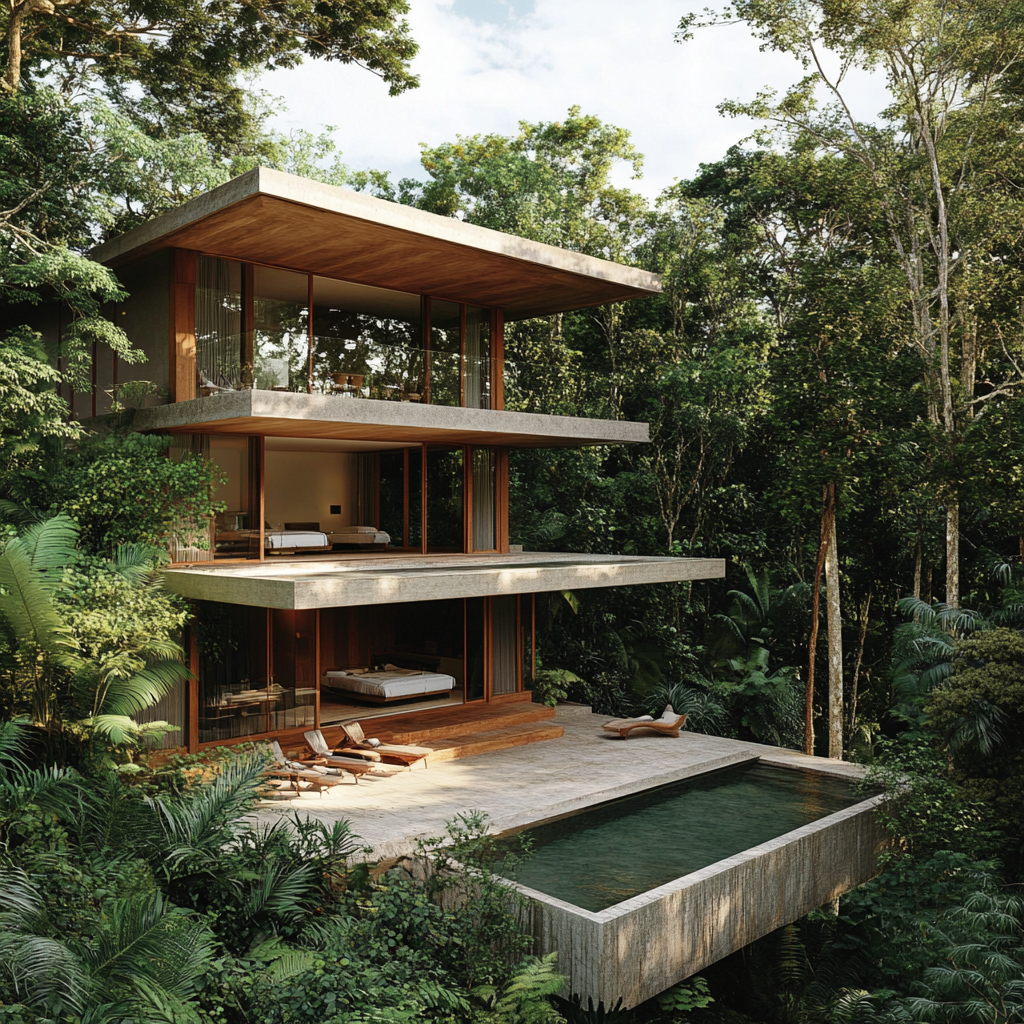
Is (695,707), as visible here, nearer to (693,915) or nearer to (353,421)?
(353,421)

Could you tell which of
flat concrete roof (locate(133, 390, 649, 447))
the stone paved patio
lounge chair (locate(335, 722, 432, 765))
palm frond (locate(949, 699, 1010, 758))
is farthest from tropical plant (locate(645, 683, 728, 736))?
palm frond (locate(949, 699, 1010, 758))

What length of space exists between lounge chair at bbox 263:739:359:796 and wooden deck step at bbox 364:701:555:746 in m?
1.95

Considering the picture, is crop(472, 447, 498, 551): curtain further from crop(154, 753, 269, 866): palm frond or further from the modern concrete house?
crop(154, 753, 269, 866): palm frond

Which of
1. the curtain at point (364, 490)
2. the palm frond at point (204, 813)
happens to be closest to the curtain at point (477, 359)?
the curtain at point (364, 490)

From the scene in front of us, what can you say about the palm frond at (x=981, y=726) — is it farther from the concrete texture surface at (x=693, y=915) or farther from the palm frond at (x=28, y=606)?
the palm frond at (x=28, y=606)

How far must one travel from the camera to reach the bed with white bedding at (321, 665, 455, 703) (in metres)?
14.7

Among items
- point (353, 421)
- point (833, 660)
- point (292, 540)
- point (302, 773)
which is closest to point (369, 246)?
point (353, 421)

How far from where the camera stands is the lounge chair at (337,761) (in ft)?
39.7

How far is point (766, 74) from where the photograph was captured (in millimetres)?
19781

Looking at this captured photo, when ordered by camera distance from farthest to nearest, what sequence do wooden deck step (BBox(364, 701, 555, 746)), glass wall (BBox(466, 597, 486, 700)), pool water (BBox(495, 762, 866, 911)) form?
1. glass wall (BBox(466, 597, 486, 700))
2. wooden deck step (BBox(364, 701, 555, 746))
3. pool water (BBox(495, 762, 866, 911))

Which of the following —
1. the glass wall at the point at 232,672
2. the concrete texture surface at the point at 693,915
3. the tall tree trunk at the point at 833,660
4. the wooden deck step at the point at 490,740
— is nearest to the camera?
the concrete texture surface at the point at 693,915

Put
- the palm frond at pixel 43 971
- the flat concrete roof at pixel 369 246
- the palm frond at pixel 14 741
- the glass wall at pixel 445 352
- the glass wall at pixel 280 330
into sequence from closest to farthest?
the palm frond at pixel 43 971 < the palm frond at pixel 14 741 < the flat concrete roof at pixel 369 246 < the glass wall at pixel 280 330 < the glass wall at pixel 445 352

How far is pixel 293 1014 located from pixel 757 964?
712cm

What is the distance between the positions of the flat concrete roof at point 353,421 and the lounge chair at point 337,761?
4787 millimetres
